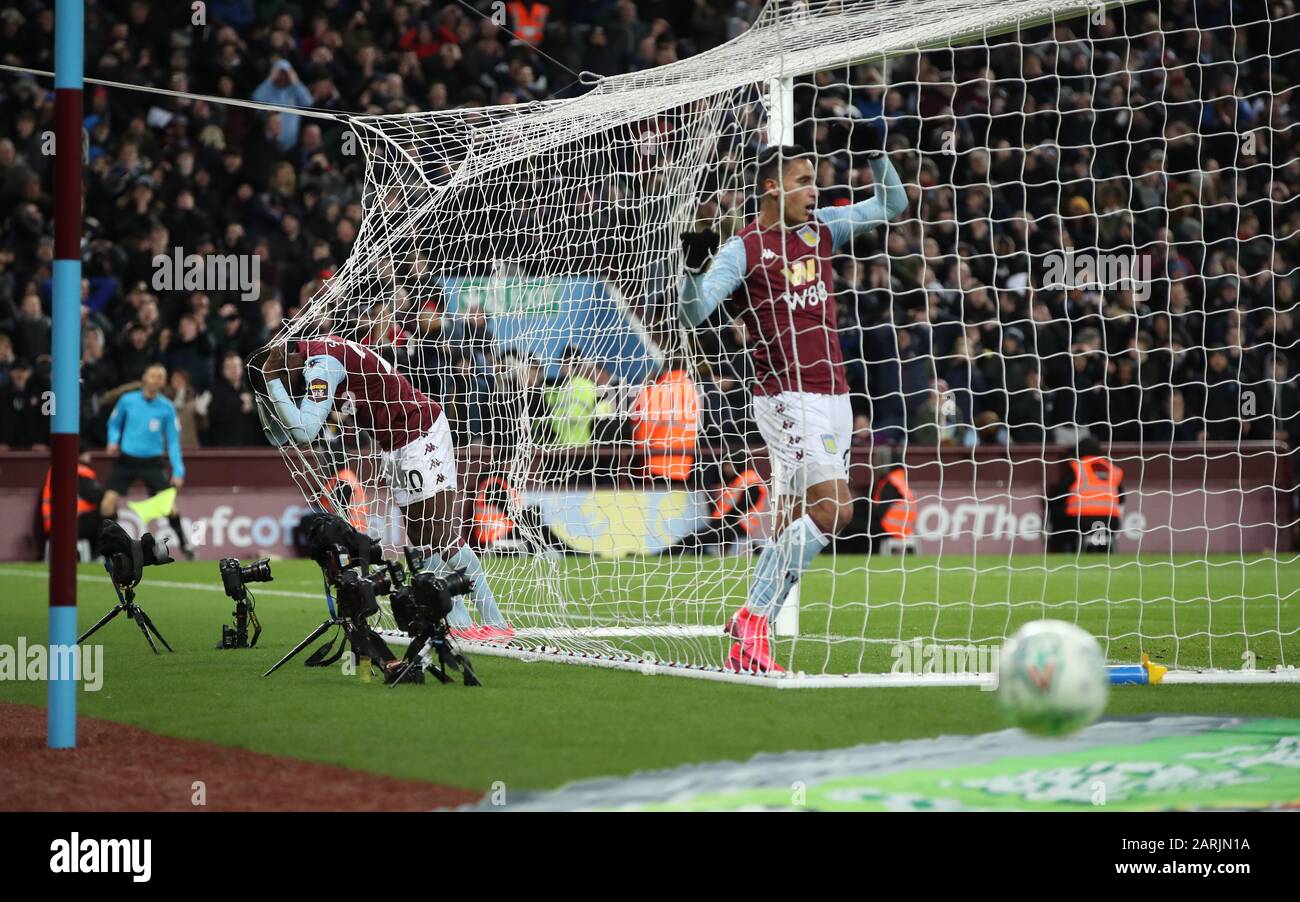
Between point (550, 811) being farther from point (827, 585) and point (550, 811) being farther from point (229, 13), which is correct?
point (229, 13)

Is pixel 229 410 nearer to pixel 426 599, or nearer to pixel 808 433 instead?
pixel 426 599

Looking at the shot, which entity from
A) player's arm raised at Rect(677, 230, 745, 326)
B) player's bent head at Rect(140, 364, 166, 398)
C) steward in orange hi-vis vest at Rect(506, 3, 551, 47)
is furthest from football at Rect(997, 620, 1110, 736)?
steward in orange hi-vis vest at Rect(506, 3, 551, 47)

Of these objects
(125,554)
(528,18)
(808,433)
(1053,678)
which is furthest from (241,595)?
(528,18)

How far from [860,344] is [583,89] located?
769 cm

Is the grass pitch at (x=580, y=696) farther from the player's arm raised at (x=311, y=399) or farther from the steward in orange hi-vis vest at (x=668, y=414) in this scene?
the player's arm raised at (x=311, y=399)

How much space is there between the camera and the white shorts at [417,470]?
358 inches

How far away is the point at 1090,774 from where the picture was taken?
5.25m

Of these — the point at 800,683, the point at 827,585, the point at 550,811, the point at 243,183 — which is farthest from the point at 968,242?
the point at 550,811

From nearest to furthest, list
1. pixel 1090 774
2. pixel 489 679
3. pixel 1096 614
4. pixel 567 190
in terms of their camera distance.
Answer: pixel 1090 774
pixel 489 679
pixel 567 190
pixel 1096 614

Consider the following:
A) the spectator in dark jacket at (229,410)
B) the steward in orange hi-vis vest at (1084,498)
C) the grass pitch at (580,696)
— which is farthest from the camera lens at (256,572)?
the steward in orange hi-vis vest at (1084,498)

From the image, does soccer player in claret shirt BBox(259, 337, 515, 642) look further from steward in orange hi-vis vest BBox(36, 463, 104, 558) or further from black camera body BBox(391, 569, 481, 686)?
steward in orange hi-vis vest BBox(36, 463, 104, 558)

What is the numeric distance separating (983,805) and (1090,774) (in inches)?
25.8

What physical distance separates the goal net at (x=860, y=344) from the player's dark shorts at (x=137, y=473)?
1.94 meters

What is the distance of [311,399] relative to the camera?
866 centimetres
